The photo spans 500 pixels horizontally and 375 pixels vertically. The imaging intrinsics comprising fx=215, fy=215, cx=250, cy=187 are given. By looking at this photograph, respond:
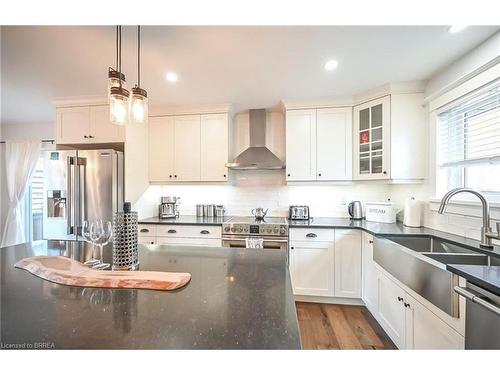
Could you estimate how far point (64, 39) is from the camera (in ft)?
5.18

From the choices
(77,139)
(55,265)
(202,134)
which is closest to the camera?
(55,265)

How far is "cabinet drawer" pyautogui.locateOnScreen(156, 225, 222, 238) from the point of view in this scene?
265 cm

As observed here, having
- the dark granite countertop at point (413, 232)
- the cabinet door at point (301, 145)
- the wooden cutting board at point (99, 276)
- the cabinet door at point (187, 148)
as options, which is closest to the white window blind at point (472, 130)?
the dark granite countertop at point (413, 232)

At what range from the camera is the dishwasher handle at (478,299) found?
85cm

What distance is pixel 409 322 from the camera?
4.91 feet

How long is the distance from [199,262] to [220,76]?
5.93ft

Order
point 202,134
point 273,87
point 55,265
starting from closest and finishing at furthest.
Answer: point 55,265 → point 273,87 → point 202,134

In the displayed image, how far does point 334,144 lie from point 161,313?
2.65 m

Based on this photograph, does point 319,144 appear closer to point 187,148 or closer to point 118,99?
point 187,148

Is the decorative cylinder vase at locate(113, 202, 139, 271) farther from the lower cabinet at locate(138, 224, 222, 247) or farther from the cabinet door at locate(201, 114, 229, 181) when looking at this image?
the cabinet door at locate(201, 114, 229, 181)

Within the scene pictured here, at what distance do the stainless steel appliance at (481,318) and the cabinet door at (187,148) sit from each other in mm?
2743

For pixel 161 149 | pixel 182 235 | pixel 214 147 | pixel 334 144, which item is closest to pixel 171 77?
pixel 214 147

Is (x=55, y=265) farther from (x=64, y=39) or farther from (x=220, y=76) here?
(x=220, y=76)
